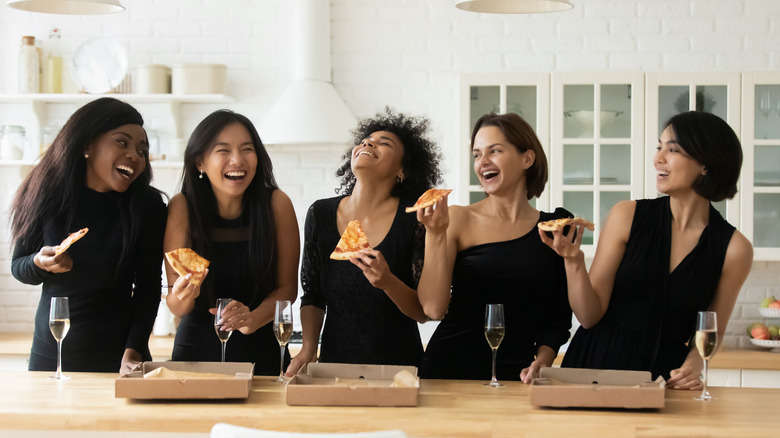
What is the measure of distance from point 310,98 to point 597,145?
5.21ft

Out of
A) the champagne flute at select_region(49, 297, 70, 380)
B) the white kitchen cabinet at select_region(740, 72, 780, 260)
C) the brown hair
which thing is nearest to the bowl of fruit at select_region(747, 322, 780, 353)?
the white kitchen cabinet at select_region(740, 72, 780, 260)

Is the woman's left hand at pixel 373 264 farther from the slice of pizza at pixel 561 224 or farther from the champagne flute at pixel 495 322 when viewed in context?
the slice of pizza at pixel 561 224

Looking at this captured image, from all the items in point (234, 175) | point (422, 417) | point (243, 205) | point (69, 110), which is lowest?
point (422, 417)

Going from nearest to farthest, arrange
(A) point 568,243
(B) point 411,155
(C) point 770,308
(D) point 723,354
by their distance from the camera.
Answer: (A) point 568,243 → (B) point 411,155 → (D) point 723,354 → (C) point 770,308

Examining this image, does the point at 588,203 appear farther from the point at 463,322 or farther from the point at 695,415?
the point at 695,415

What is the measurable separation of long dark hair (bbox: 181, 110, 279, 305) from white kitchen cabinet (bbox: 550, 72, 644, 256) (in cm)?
218

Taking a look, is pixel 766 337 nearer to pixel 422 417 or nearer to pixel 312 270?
pixel 312 270

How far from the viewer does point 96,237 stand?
288 cm

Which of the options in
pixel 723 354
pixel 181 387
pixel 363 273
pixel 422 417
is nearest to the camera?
pixel 422 417

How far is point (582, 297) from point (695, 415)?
57 centimetres

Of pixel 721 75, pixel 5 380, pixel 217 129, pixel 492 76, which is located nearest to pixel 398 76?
pixel 492 76

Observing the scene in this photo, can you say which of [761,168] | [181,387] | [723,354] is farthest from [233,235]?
[761,168]

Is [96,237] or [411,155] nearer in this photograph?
[96,237]

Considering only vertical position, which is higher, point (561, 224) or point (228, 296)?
point (561, 224)
